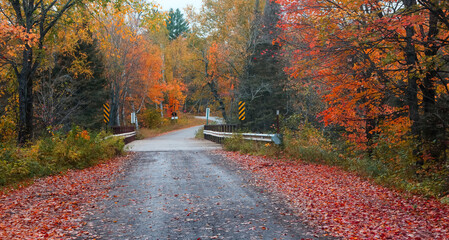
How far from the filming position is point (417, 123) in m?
8.88

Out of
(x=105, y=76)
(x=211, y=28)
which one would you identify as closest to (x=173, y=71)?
(x=211, y=28)

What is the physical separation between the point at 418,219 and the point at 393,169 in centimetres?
389

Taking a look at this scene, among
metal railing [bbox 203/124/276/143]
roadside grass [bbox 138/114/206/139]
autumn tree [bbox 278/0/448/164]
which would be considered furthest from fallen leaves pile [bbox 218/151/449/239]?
roadside grass [bbox 138/114/206/139]

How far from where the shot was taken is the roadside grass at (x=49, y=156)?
32.9ft

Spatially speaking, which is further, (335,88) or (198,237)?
(335,88)

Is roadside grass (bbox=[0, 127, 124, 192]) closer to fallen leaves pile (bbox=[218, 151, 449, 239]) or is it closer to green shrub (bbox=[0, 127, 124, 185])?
green shrub (bbox=[0, 127, 124, 185])

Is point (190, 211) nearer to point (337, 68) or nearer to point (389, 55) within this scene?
point (389, 55)

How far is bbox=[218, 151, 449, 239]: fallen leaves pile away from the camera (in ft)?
18.9

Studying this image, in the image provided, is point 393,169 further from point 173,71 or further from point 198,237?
point 173,71

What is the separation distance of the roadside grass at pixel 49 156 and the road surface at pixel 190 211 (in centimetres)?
247

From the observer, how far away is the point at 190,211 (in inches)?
279

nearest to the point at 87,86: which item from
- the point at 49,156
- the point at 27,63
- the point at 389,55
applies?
the point at 27,63

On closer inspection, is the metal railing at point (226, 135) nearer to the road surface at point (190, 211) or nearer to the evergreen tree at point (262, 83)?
the evergreen tree at point (262, 83)

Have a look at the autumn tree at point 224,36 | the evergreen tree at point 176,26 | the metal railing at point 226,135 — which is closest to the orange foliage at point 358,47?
the metal railing at point 226,135
